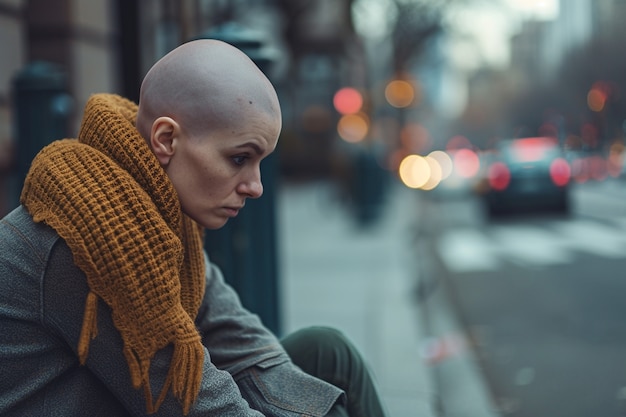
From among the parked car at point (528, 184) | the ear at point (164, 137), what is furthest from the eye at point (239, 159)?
the parked car at point (528, 184)

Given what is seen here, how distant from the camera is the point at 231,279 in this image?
417 cm

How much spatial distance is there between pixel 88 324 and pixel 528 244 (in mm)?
11586

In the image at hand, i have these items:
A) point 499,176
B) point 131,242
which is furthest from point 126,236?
point 499,176

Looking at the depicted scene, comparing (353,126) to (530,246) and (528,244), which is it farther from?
(530,246)

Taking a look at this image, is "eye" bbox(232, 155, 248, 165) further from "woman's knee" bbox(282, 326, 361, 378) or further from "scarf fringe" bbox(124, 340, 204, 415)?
"woman's knee" bbox(282, 326, 361, 378)

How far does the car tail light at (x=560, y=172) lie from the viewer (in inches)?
689

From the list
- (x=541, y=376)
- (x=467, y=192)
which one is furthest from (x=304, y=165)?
(x=541, y=376)

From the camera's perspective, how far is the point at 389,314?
695cm

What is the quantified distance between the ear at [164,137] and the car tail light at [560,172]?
54.8 ft

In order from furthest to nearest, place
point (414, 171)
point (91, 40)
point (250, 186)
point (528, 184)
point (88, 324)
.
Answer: point (414, 171) → point (528, 184) → point (91, 40) → point (250, 186) → point (88, 324)

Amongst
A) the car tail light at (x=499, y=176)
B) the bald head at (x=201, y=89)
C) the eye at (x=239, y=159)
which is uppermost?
the bald head at (x=201, y=89)

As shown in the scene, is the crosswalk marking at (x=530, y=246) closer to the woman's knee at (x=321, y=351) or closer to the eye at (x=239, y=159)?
the woman's knee at (x=321, y=351)

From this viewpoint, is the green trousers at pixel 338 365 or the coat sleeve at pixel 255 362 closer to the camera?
the coat sleeve at pixel 255 362

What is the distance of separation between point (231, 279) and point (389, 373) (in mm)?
1345
